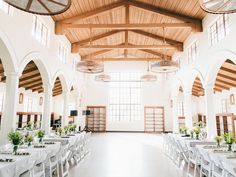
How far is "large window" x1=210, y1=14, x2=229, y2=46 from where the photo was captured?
243 inches

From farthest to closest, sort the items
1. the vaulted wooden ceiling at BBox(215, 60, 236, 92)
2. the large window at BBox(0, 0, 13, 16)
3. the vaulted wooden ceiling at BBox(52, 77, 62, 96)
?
the vaulted wooden ceiling at BBox(52, 77, 62, 96) < the vaulted wooden ceiling at BBox(215, 60, 236, 92) < the large window at BBox(0, 0, 13, 16)

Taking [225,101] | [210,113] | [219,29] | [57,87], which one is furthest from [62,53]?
[225,101]

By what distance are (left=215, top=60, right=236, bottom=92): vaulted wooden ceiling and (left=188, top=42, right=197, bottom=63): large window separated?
131 cm

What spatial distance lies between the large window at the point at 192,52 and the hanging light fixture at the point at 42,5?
739cm

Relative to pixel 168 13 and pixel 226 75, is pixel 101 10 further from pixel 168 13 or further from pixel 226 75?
pixel 226 75

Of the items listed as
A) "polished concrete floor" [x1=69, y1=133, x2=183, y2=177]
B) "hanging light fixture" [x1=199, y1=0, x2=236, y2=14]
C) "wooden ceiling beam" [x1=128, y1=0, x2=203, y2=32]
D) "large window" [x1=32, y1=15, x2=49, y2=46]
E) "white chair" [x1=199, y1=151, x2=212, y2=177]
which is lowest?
"polished concrete floor" [x1=69, y1=133, x2=183, y2=177]

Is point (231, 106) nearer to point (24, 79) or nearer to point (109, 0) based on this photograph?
point (109, 0)

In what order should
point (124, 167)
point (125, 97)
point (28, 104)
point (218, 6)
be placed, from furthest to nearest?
point (125, 97) < point (28, 104) < point (124, 167) < point (218, 6)

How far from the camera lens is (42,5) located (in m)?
2.94

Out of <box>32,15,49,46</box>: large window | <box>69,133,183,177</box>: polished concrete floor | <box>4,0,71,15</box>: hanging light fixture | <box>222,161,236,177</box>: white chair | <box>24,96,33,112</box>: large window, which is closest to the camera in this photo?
<box>4,0,71,15</box>: hanging light fixture

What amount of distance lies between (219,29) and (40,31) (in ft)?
20.7

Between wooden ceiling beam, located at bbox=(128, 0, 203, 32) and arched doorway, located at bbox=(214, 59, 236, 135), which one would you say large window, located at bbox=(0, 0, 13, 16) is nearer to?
wooden ceiling beam, located at bbox=(128, 0, 203, 32)

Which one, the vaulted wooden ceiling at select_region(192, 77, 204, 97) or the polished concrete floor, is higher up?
the vaulted wooden ceiling at select_region(192, 77, 204, 97)

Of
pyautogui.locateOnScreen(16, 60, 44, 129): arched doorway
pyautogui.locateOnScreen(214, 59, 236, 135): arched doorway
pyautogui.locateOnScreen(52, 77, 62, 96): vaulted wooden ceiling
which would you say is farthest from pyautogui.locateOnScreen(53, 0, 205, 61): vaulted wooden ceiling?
pyautogui.locateOnScreen(52, 77, 62, 96): vaulted wooden ceiling
